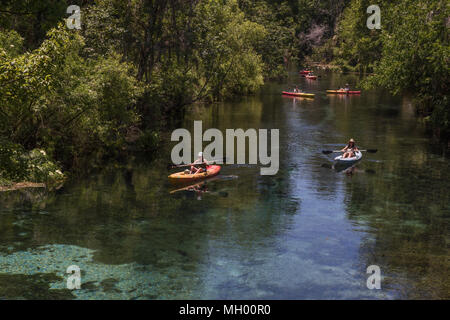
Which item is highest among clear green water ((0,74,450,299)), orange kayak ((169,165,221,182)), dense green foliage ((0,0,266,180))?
dense green foliage ((0,0,266,180))

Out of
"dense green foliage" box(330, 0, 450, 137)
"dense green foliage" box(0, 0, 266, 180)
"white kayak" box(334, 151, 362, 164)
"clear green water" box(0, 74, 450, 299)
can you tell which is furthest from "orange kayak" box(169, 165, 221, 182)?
"dense green foliage" box(330, 0, 450, 137)

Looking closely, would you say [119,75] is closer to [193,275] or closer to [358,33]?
[193,275]

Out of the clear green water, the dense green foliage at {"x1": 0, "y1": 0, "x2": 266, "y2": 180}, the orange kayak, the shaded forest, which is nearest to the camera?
the clear green water

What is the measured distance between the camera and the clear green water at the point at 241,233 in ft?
50.3

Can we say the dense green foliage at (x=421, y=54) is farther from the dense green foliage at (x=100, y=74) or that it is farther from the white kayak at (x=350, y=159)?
the dense green foliage at (x=100, y=74)

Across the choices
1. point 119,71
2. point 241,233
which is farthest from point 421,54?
point 241,233

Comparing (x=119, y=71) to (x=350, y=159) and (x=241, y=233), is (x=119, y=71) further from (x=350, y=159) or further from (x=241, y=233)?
(x=350, y=159)

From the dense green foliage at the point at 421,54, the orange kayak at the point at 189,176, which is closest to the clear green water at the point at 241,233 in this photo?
the orange kayak at the point at 189,176

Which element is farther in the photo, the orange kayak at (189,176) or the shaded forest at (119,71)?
the orange kayak at (189,176)

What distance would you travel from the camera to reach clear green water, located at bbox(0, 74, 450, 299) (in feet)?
50.3

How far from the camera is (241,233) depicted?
1981cm

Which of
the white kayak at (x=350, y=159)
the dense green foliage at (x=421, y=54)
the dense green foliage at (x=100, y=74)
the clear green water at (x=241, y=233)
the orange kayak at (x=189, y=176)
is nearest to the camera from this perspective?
the clear green water at (x=241, y=233)

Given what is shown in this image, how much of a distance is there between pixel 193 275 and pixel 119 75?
645 inches

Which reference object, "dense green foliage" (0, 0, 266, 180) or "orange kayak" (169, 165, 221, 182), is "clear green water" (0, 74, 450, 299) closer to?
"orange kayak" (169, 165, 221, 182)
